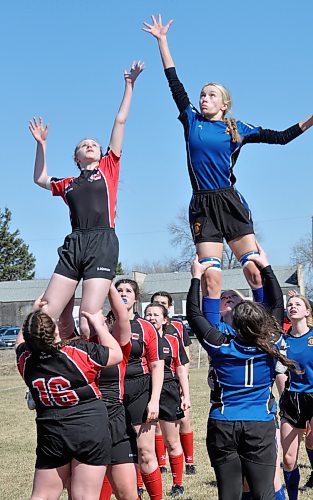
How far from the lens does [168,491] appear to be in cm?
969

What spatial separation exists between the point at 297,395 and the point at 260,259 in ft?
7.95

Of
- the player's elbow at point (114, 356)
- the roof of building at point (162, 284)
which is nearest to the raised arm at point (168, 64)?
the player's elbow at point (114, 356)

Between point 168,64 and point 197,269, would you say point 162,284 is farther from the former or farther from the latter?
point 197,269

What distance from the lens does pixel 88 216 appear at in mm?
6520

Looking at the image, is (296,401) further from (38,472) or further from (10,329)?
(10,329)

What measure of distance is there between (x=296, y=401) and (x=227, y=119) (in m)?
3.18

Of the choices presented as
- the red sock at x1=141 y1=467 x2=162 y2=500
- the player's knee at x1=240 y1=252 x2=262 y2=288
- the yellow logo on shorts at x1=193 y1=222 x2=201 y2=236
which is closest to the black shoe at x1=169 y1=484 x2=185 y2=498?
the red sock at x1=141 y1=467 x2=162 y2=500

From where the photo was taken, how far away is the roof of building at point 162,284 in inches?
2844

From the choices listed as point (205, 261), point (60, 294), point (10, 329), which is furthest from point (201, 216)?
point (10, 329)

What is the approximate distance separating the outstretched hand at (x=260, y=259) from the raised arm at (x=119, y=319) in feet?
3.74

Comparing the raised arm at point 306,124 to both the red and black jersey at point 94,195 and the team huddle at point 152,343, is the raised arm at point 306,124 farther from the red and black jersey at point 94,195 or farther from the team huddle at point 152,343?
the red and black jersey at point 94,195

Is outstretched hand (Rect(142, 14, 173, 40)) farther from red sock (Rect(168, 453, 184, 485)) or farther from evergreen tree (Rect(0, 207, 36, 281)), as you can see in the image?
evergreen tree (Rect(0, 207, 36, 281))

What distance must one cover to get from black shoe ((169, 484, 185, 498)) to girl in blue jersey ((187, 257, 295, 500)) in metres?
4.02

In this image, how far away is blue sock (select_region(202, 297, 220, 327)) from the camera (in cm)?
630
